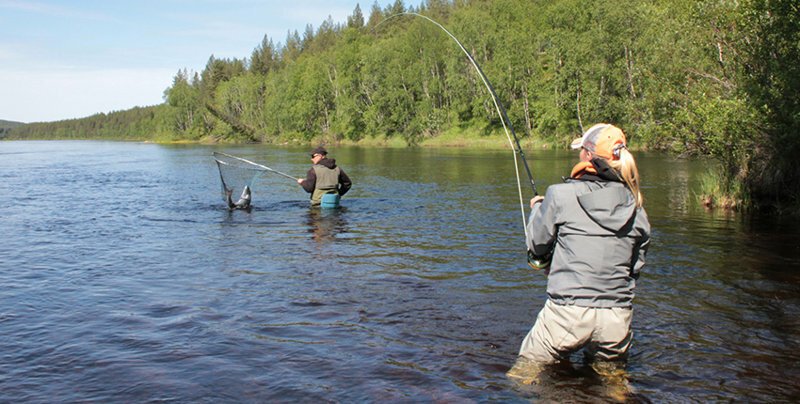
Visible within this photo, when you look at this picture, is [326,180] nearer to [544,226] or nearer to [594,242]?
[544,226]

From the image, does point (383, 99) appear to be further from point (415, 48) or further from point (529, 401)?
point (529, 401)

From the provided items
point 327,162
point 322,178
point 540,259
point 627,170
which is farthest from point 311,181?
point 627,170

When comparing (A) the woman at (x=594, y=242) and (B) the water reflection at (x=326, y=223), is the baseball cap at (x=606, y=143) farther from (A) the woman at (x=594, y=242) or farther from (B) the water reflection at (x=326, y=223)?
(B) the water reflection at (x=326, y=223)

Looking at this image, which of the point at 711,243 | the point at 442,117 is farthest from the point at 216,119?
the point at 711,243

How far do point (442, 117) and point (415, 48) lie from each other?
14.7 m

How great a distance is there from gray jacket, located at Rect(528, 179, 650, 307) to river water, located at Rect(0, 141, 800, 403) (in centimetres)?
115

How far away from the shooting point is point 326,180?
18.2m

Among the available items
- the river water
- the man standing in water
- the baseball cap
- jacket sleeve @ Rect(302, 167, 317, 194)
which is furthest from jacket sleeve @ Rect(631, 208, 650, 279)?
jacket sleeve @ Rect(302, 167, 317, 194)

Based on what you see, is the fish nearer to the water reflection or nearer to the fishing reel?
the water reflection

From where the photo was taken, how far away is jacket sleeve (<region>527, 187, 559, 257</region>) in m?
4.86

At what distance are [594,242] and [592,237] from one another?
0.14 feet

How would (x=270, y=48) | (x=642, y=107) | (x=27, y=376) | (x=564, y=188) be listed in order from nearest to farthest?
(x=564, y=188) < (x=27, y=376) < (x=642, y=107) < (x=270, y=48)

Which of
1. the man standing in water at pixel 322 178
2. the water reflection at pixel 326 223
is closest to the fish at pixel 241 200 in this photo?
the water reflection at pixel 326 223

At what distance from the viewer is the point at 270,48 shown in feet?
569
